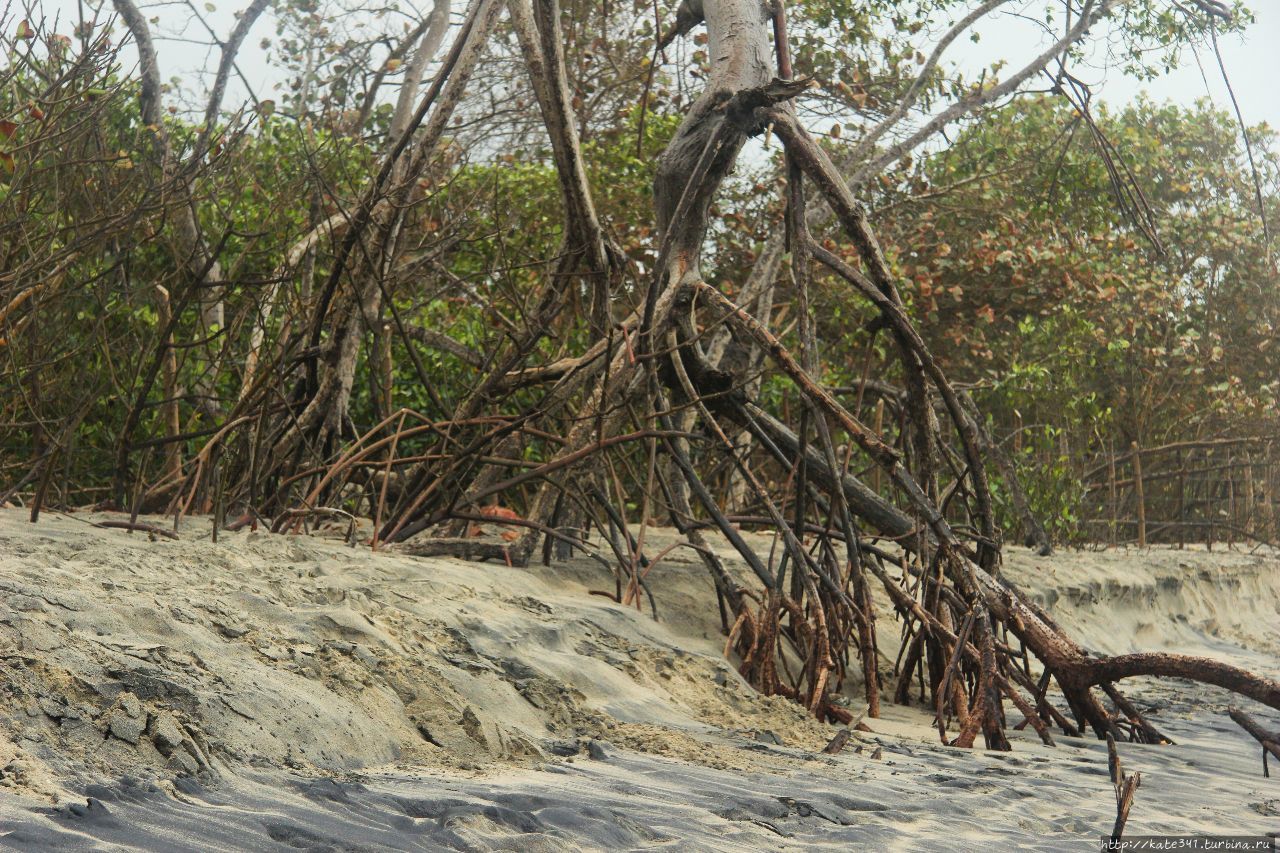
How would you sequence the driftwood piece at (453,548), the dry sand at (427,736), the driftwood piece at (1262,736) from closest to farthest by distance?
the dry sand at (427,736) → the driftwood piece at (1262,736) → the driftwood piece at (453,548)

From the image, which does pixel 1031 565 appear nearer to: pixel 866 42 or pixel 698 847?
pixel 866 42

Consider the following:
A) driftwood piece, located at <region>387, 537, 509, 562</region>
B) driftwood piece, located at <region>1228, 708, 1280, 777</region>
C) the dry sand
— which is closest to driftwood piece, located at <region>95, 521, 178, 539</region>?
the dry sand

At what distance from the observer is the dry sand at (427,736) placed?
1.90 metres

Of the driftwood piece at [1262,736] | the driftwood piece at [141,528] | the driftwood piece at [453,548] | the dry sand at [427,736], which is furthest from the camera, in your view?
the driftwood piece at [453,548]

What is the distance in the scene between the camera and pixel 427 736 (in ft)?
8.43

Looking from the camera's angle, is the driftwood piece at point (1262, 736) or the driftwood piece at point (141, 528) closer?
the driftwood piece at point (1262, 736)

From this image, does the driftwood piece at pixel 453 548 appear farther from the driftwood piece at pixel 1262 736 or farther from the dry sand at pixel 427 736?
the driftwood piece at pixel 1262 736

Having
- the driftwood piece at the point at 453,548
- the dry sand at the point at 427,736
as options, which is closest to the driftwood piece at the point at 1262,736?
the dry sand at the point at 427,736

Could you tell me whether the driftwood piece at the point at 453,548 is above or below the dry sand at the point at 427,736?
above

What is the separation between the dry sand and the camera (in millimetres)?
1903

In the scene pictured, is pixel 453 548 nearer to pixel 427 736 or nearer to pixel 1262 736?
pixel 427 736

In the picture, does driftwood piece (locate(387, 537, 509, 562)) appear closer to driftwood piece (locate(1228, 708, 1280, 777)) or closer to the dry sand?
the dry sand

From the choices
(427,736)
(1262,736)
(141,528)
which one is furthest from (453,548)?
(1262,736)

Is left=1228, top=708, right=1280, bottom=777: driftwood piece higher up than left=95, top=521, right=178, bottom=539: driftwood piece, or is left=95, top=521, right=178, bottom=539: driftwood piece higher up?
left=95, top=521, right=178, bottom=539: driftwood piece
